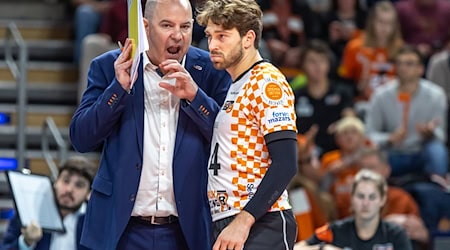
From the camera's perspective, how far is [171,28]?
4566 mm

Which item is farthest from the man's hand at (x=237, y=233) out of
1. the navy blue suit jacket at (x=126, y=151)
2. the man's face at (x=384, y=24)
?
the man's face at (x=384, y=24)

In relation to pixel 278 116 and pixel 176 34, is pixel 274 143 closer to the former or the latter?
pixel 278 116

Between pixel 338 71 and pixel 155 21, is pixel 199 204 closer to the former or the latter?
pixel 155 21

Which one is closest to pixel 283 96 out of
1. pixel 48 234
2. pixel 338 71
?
pixel 48 234

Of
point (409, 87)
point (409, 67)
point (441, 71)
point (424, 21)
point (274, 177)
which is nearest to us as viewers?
point (274, 177)

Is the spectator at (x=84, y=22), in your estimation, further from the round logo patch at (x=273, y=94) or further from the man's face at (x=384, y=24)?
the round logo patch at (x=273, y=94)

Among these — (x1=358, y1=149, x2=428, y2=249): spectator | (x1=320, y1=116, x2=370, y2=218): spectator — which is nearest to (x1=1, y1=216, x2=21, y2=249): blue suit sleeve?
(x1=358, y1=149, x2=428, y2=249): spectator

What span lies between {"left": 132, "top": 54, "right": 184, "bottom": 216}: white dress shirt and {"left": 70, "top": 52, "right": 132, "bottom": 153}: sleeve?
111 mm

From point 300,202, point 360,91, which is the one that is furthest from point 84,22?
point 300,202

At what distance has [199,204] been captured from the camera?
4.70m

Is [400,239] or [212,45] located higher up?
[212,45]

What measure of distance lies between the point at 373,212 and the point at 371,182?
0.26 m

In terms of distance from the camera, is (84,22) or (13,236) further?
(84,22)

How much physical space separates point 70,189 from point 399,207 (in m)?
3.07
